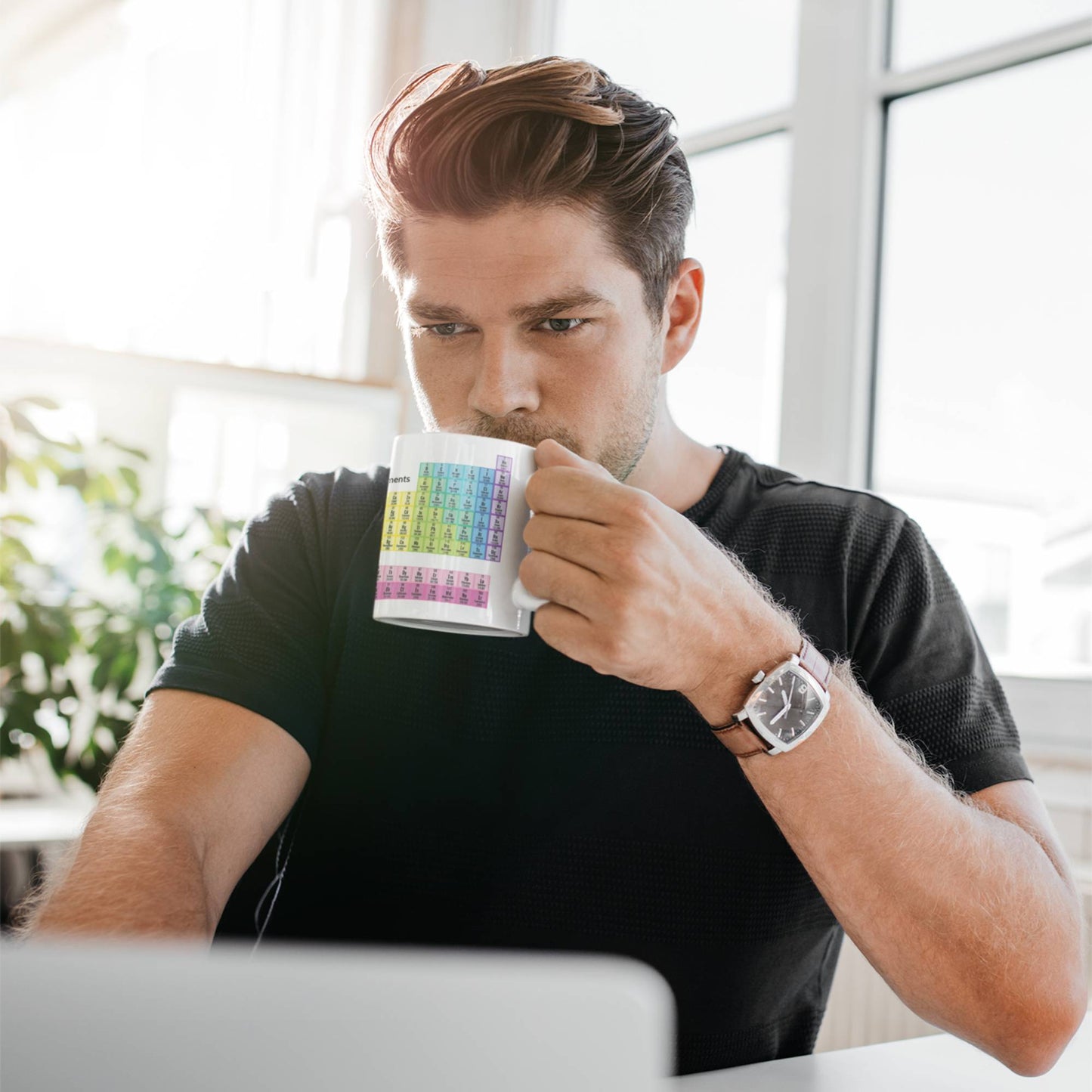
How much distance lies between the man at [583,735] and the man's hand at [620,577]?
0.05 metres

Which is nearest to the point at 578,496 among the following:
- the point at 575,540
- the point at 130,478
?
the point at 575,540

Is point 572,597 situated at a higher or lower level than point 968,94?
lower

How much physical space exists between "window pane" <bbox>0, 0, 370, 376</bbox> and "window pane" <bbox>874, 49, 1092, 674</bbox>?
5.24 ft

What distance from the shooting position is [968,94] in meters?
2.22

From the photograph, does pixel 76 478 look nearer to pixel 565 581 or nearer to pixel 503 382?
pixel 503 382

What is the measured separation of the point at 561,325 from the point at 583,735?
1.27ft

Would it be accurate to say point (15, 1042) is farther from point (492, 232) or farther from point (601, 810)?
point (492, 232)

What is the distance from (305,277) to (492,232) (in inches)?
91.8

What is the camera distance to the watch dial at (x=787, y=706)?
2.60 ft

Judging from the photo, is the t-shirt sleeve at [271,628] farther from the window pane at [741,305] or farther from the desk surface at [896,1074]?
the window pane at [741,305]

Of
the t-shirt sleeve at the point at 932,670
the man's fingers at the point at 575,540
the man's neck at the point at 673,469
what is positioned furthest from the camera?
the man's neck at the point at 673,469

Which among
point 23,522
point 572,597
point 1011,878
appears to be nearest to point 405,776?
point 572,597

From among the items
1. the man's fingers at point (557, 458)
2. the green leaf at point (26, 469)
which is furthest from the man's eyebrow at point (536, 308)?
the green leaf at point (26, 469)

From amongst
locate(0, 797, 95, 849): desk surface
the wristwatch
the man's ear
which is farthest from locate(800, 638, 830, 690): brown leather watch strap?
locate(0, 797, 95, 849): desk surface
